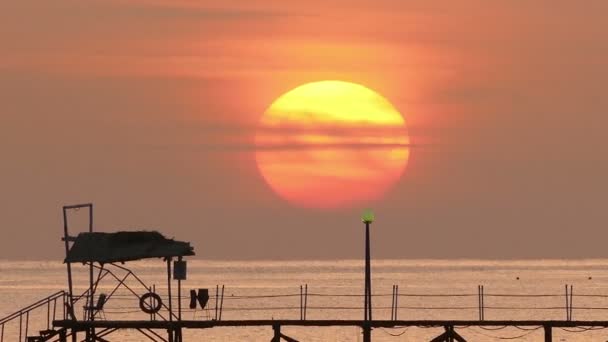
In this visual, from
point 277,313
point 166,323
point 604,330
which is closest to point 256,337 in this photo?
point 604,330

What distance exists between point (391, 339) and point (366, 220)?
6737 centimetres

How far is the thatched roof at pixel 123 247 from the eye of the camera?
212ft

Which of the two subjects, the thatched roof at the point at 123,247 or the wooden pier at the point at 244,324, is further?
the wooden pier at the point at 244,324

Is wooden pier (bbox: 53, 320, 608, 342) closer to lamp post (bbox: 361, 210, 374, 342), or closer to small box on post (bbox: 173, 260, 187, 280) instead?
lamp post (bbox: 361, 210, 374, 342)

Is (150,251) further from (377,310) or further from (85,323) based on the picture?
(377,310)

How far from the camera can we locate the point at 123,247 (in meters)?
65.1

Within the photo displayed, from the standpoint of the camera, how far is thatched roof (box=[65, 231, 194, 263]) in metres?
64.6

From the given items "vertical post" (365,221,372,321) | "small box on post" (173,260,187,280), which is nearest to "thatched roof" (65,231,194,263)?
"small box on post" (173,260,187,280)

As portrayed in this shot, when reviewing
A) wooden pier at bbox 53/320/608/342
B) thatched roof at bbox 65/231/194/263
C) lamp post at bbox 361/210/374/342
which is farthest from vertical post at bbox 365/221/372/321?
thatched roof at bbox 65/231/194/263

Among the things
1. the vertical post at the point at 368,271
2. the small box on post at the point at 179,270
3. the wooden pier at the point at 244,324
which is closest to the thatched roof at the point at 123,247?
the small box on post at the point at 179,270

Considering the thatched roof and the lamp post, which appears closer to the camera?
the lamp post

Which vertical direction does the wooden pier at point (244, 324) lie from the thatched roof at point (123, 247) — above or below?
below

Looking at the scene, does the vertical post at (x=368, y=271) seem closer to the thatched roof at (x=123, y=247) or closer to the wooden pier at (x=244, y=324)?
the wooden pier at (x=244, y=324)

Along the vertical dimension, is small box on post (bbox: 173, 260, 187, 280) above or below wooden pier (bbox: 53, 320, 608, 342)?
above
